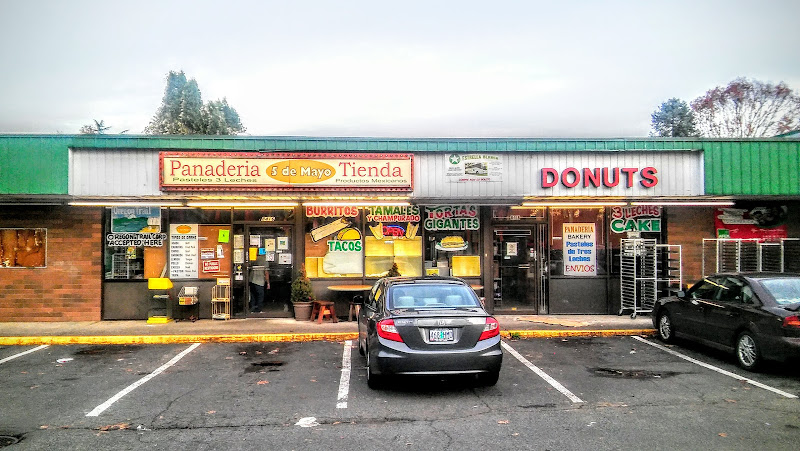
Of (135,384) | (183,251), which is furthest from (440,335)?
(183,251)

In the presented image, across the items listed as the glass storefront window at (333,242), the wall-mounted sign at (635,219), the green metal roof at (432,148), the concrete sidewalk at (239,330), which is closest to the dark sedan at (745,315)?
the concrete sidewalk at (239,330)

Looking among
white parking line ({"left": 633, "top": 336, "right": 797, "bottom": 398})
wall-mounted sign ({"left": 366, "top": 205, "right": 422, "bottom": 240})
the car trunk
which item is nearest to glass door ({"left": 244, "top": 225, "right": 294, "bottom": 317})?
wall-mounted sign ({"left": 366, "top": 205, "right": 422, "bottom": 240})

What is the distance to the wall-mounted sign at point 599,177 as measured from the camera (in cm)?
1413

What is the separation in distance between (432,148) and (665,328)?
6.42 metres

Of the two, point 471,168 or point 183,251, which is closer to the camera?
point 471,168

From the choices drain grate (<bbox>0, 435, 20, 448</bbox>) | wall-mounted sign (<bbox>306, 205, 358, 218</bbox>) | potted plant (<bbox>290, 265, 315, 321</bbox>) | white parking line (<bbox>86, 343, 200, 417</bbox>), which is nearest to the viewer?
drain grate (<bbox>0, 435, 20, 448</bbox>)

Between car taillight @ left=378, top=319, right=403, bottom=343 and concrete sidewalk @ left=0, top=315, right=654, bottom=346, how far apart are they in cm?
449

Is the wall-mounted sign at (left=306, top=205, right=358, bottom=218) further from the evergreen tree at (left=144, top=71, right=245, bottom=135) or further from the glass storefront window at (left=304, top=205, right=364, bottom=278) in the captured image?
the evergreen tree at (left=144, top=71, right=245, bottom=135)

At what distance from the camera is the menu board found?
46.7 ft

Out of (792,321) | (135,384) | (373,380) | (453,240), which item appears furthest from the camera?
(453,240)

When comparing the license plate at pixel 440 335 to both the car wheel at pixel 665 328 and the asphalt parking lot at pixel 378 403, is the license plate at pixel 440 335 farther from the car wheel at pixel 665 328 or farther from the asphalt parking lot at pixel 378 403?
the car wheel at pixel 665 328

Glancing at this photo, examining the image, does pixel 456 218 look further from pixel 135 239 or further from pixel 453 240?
pixel 135 239

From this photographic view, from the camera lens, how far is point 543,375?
8969 mm

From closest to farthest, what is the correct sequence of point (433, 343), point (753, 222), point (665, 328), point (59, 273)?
point (433, 343)
point (665, 328)
point (59, 273)
point (753, 222)
